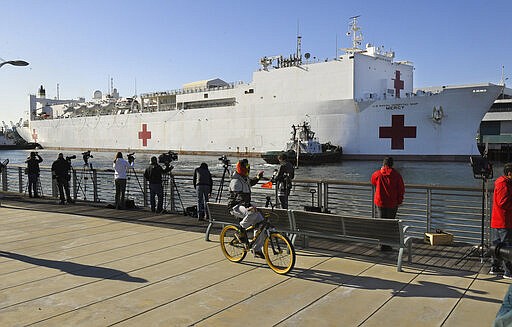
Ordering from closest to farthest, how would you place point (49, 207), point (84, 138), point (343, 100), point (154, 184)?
point (154, 184) → point (49, 207) → point (343, 100) → point (84, 138)

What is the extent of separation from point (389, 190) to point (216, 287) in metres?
2.36

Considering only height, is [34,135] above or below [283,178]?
above

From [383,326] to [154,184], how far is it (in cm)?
576

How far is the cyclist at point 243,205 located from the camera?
171 inches

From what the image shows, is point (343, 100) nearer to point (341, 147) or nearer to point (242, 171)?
point (341, 147)

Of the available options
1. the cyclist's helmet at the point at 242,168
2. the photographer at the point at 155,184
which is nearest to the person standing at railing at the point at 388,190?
the cyclist's helmet at the point at 242,168

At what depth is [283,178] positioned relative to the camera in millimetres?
6535

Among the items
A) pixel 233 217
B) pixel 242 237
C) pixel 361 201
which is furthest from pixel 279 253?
pixel 361 201

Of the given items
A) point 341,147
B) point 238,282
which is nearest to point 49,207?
point 238,282

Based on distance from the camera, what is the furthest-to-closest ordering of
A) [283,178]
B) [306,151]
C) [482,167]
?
1. [306,151]
2. [283,178]
3. [482,167]

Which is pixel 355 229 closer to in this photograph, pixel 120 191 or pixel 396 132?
pixel 120 191

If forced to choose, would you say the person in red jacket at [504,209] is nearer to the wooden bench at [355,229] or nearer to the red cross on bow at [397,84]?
the wooden bench at [355,229]

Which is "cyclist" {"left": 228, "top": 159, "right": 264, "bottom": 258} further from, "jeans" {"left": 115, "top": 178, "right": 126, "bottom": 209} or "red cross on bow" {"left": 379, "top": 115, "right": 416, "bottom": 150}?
"red cross on bow" {"left": 379, "top": 115, "right": 416, "bottom": 150}

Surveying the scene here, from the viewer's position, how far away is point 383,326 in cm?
291
